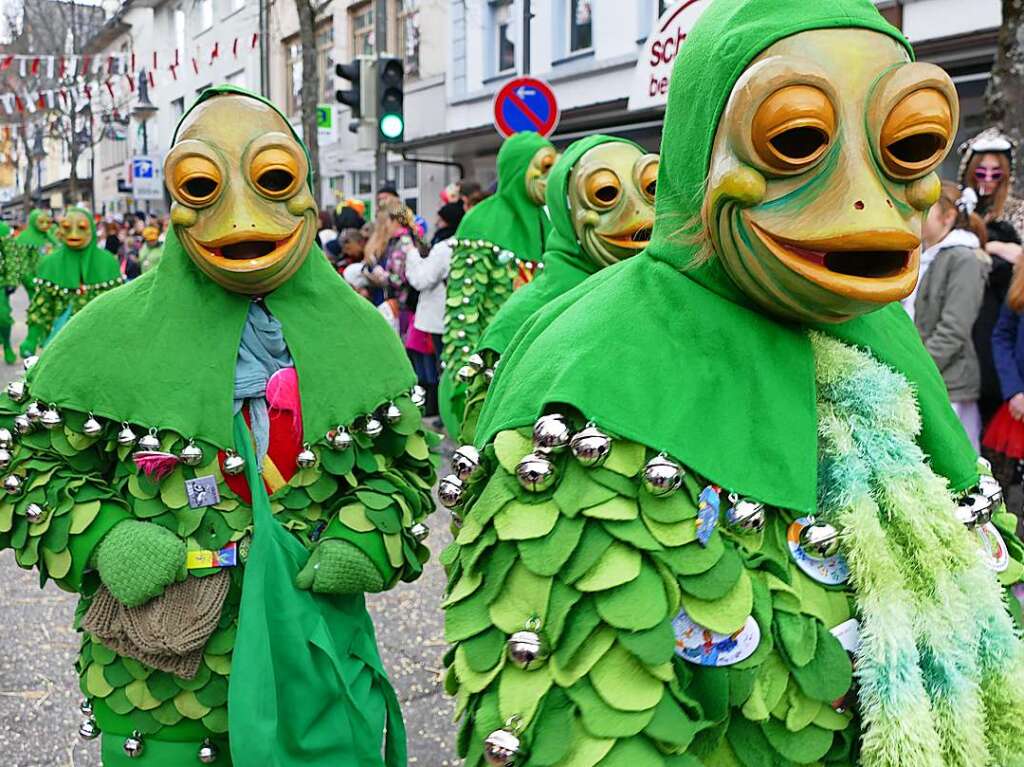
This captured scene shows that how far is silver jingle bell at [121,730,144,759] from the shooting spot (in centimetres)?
242

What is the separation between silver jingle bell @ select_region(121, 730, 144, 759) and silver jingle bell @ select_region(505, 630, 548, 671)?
1.42 meters

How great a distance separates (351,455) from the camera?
8.32ft

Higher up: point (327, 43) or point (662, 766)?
point (327, 43)

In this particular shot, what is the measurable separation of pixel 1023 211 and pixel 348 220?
671cm

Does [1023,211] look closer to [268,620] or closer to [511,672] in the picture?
[268,620]

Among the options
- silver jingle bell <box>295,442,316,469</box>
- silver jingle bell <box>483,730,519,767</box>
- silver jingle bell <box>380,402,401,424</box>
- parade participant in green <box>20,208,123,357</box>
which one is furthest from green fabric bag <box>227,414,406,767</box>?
parade participant in green <box>20,208,123,357</box>

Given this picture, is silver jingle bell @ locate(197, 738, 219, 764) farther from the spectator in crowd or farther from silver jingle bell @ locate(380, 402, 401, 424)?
the spectator in crowd

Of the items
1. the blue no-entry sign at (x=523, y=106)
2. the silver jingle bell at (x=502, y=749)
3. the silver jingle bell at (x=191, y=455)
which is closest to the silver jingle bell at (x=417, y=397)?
the silver jingle bell at (x=191, y=455)

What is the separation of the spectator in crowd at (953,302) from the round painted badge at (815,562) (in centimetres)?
342

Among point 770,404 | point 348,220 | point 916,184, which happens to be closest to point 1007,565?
point 770,404

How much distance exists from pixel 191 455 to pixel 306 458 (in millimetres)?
252

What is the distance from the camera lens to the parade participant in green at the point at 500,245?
5727 mm

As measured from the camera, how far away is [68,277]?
30.4 feet

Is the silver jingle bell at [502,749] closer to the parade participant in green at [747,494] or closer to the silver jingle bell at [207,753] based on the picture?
the parade participant in green at [747,494]
